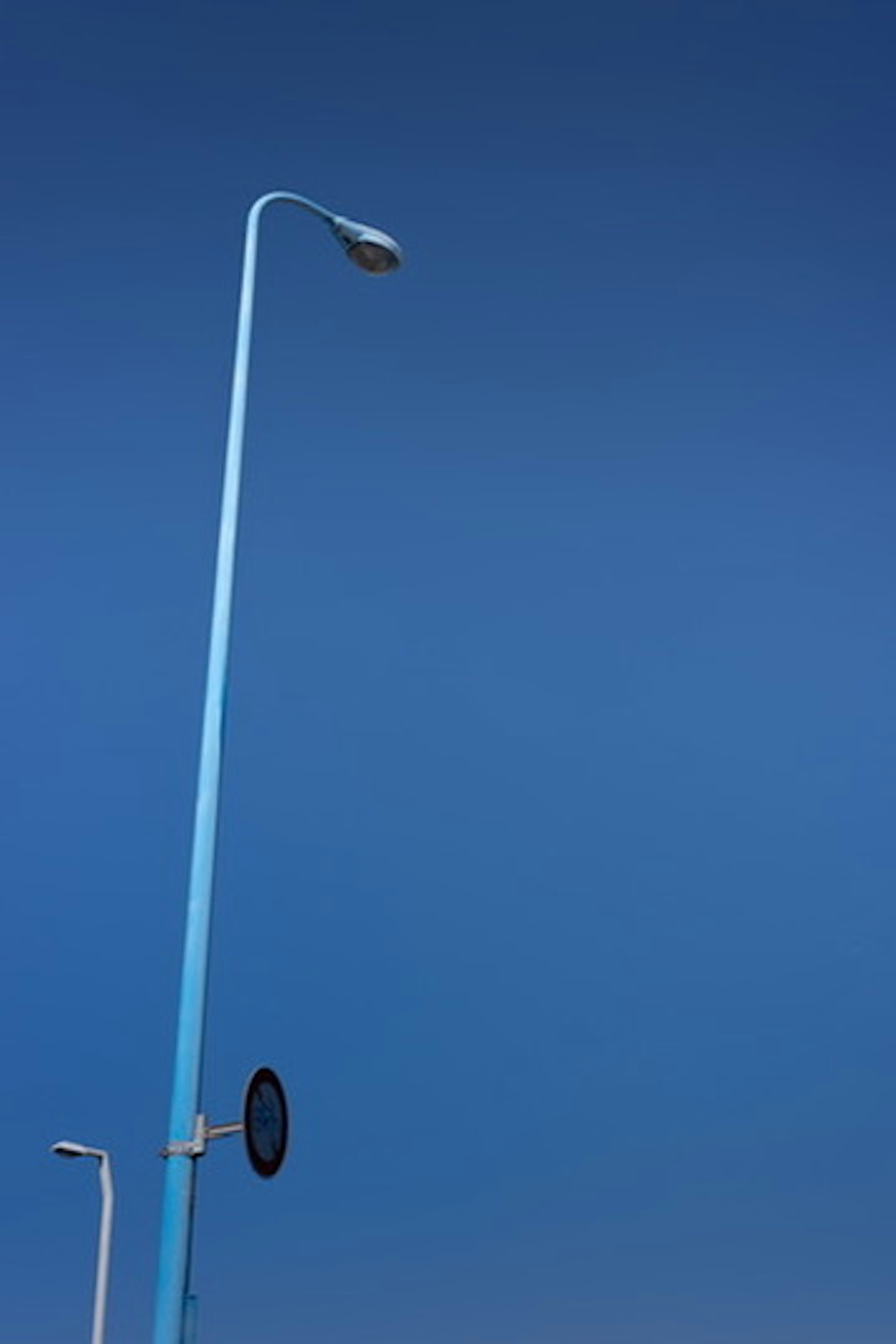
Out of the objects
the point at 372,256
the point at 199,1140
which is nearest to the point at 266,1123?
the point at 199,1140

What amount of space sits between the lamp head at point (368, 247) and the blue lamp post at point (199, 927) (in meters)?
0.94

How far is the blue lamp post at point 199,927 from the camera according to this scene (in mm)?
A: 6059

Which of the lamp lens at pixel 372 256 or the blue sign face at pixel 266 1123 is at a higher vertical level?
the lamp lens at pixel 372 256

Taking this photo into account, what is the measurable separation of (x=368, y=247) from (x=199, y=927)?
20.0 ft

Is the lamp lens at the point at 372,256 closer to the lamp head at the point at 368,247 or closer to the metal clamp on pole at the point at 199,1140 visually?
the lamp head at the point at 368,247

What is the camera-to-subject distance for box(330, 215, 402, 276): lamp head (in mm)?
10547

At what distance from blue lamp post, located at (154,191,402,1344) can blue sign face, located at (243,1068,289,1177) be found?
0.30m

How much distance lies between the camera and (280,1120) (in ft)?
21.5

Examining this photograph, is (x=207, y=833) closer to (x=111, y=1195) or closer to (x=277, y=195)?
(x=277, y=195)

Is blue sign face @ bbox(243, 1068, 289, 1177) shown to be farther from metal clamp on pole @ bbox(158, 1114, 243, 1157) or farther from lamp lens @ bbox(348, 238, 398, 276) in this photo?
lamp lens @ bbox(348, 238, 398, 276)

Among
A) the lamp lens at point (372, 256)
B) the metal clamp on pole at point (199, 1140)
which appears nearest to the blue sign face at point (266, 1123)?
the metal clamp on pole at point (199, 1140)

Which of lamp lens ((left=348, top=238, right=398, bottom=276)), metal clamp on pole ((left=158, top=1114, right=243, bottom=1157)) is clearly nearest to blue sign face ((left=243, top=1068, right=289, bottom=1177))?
metal clamp on pole ((left=158, top=1114, right=243, bottom=1157))

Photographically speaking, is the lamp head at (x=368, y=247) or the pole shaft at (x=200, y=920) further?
the lamp head at (x=368, y=247)

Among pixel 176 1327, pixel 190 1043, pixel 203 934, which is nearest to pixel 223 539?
pixel 203 934
